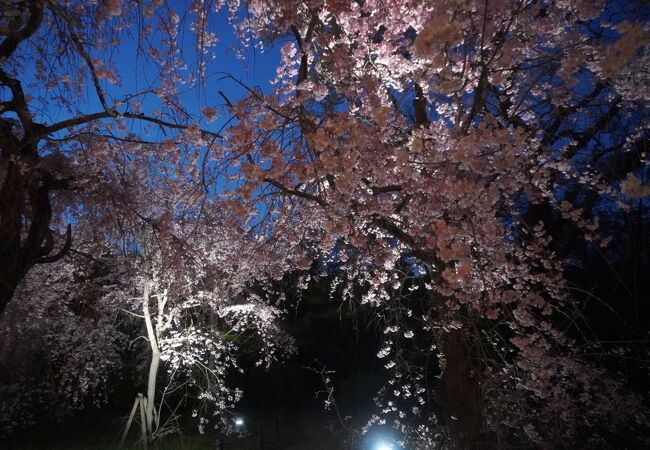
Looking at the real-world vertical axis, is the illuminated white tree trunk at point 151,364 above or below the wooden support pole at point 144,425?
above

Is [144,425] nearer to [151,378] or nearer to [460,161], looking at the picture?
[151,378]

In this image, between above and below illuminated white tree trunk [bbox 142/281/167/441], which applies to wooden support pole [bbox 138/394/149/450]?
below

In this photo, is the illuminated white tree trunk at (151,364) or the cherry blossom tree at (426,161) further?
the illuminated white tree trunk at (151,364)

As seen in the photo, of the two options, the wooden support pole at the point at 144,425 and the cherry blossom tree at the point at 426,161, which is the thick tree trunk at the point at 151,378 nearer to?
the wooden support pole at the point at 144,425

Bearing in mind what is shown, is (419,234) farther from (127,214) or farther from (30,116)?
(30,116)

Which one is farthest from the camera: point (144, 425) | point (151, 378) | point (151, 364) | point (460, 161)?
point (151, 364)

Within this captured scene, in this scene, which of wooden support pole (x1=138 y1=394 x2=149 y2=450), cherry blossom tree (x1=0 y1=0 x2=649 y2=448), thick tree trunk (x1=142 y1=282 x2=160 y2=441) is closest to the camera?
cherry blossom tree (x1=0 y1=0 x2=649 y2=448)

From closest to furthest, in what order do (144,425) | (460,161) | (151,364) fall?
(460,161) → (144,425) → (151,364)

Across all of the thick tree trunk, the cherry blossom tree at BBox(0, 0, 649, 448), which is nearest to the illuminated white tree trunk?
the thick tree trunk

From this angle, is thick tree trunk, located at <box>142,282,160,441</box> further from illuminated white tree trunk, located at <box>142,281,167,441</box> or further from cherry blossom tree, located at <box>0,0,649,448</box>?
cherry blossom tree, located at <box>0,0,649,448</box>

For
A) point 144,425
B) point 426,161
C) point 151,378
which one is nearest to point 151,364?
point 151,378

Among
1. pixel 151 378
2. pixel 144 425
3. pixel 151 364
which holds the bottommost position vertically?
pixel 144 425

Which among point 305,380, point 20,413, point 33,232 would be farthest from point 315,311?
point 33,232

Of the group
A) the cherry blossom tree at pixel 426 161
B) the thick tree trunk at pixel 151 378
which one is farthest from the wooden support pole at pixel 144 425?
the cherry blossom tree at pixel 426 161
